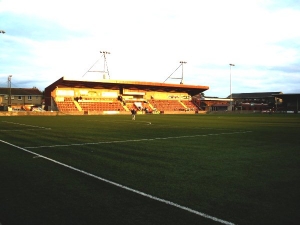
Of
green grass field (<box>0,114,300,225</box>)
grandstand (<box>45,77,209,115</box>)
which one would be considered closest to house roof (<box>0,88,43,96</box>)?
grandstand (<box>45,77,209,115</box>)

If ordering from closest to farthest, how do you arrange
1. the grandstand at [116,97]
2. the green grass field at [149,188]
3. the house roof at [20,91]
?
the green grass field at [149,188] → the grandstand at [116,97] → the house roof at [20,91]

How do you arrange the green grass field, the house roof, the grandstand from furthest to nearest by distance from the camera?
1. the house roof
2. the grandstand
3. the green grass field

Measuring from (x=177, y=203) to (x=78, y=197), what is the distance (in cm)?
180

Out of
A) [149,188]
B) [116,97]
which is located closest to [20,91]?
[116,97]

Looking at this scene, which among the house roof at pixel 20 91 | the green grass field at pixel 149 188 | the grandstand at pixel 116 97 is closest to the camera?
the green grass field at pixel 149 188

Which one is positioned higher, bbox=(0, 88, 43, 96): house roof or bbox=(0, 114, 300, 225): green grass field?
bbox=(0, 88, 43, 96): house roof

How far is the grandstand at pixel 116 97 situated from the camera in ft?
225

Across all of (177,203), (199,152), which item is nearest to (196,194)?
(177,203)

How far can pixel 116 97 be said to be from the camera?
7869 cm

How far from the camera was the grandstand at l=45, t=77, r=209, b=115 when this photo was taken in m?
68.6

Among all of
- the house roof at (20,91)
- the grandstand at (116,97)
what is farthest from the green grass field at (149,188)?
the house roof at (20,91)

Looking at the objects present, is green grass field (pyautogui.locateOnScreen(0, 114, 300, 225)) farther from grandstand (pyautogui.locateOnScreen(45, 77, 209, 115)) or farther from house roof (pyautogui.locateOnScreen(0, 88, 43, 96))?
house roof (pyautogui.locateOnScreen(0, 88, 43, 96))

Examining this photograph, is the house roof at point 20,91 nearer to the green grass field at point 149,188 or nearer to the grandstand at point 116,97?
the grandstand at point 116,97

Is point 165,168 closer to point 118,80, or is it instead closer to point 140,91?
point 118,80
